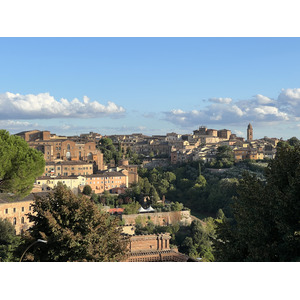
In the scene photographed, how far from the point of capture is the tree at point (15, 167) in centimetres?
1225

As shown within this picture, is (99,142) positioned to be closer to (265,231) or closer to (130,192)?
(130,192)

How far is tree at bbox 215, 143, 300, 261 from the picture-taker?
293 inches

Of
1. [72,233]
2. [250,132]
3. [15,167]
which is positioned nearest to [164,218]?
[15,167]

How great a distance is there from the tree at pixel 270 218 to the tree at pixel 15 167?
21.2 feet

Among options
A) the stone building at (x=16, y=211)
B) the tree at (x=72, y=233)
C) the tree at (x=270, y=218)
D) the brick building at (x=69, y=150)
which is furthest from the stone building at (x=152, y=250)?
the brick building at (x=69, y=150)

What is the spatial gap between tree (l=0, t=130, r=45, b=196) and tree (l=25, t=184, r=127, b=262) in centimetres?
323

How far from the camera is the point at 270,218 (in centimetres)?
795

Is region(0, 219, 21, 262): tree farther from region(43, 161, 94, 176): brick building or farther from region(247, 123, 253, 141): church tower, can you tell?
region(247, 123, 253, 141): church tower

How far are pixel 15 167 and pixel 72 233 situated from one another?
16.1ft

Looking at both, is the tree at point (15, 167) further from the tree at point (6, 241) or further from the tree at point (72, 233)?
the tree at point (6, 241)

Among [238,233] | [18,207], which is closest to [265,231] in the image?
[238,233]

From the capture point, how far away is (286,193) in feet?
24.8

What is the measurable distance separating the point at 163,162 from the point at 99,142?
28.5 feet
